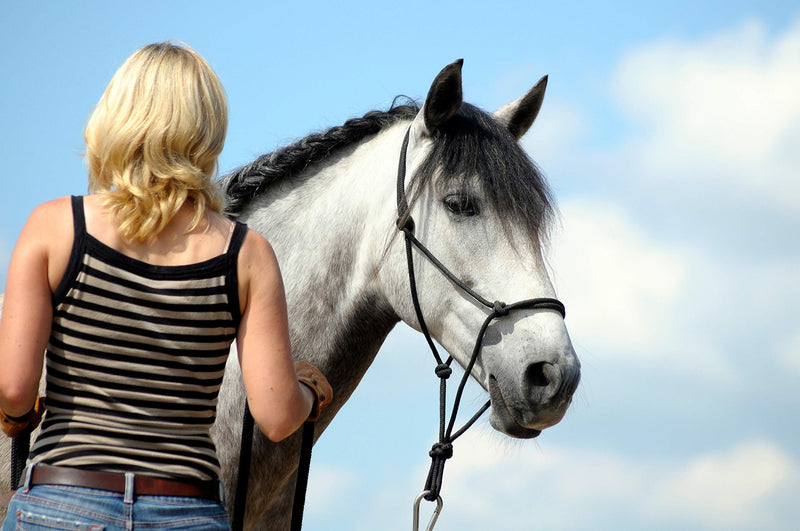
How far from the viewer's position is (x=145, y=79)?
1955 mm

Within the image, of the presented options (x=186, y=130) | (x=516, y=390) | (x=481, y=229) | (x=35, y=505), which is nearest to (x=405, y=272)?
(x=481, y=229)

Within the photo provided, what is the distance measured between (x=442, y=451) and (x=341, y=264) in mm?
961

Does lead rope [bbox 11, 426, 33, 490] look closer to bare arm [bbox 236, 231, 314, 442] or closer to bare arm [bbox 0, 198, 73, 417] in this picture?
bare arm [bbox 0, 198, 73, 417]

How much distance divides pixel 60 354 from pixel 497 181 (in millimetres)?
2068

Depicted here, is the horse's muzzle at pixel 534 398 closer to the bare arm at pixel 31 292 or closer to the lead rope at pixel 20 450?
the lead rope at pixel 20 450

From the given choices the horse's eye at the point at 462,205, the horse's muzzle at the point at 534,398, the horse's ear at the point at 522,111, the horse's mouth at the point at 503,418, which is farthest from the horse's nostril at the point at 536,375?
the horse's ear at the point at 522,111

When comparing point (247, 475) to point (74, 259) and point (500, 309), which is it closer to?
point (500, 309)

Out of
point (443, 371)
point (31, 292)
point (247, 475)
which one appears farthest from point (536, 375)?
point (31, 292)

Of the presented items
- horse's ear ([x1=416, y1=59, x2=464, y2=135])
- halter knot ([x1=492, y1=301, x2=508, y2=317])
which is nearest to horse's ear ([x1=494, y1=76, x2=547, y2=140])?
horse's ear ([x1=416, y1=59, x2=464, y2=135])

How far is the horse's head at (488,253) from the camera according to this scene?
10.3 ft

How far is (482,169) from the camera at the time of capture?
351 cm

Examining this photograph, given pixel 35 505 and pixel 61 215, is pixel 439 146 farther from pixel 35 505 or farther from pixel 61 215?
pixel 35 505

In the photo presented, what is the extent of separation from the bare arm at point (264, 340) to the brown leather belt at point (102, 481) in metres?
0.28

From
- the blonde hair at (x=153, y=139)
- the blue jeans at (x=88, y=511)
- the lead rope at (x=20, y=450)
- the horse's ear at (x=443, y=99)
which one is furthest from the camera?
the horse's ear at (x=443, y=99)
